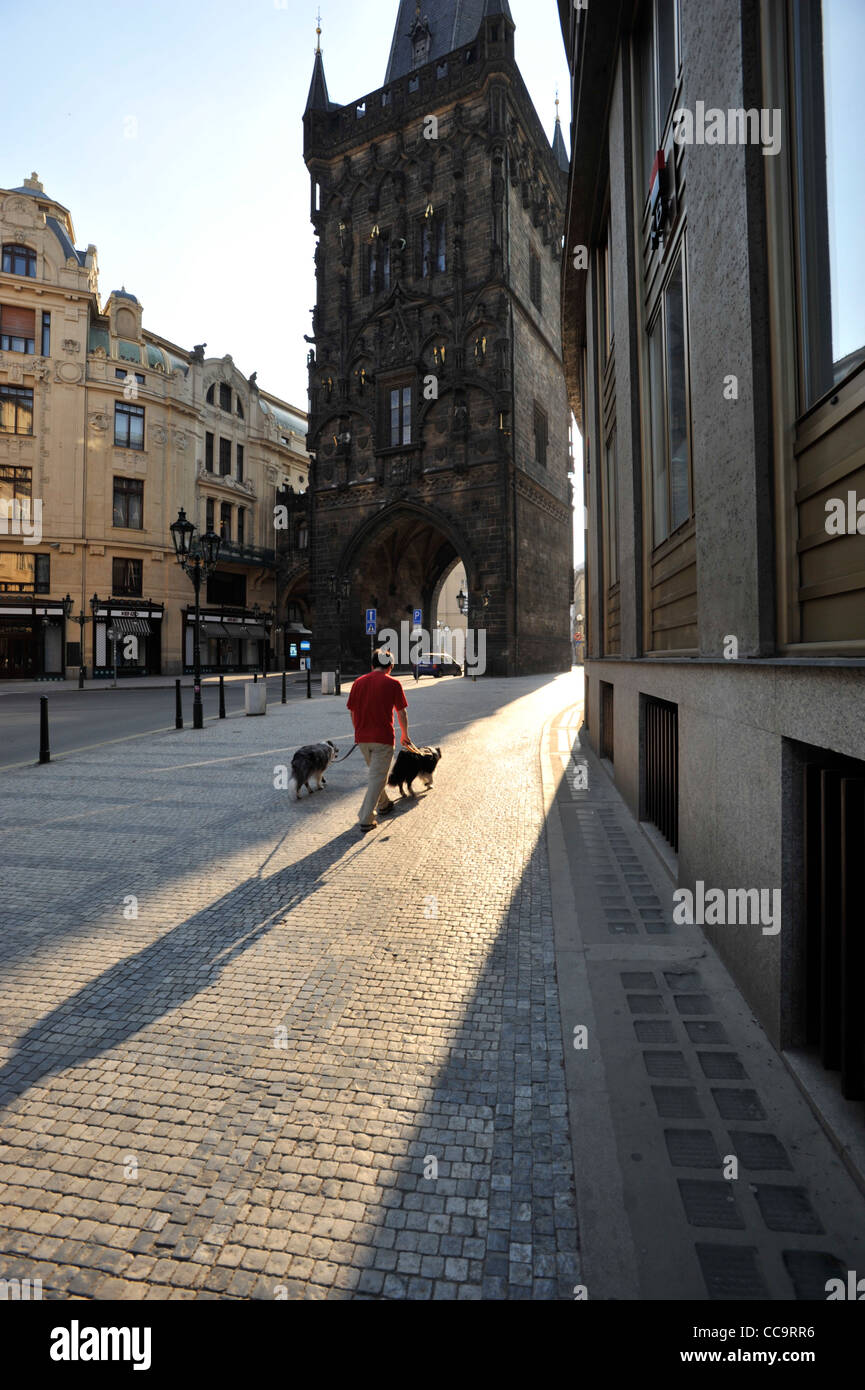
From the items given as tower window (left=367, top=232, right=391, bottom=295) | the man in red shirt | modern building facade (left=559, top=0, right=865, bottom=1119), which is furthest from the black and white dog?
tower window (left=367, top=232, right=391, bottom=295)

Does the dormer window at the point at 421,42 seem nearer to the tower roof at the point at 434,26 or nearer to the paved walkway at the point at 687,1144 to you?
the tower roof at the point at 434,26

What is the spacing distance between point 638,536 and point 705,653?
341 cm

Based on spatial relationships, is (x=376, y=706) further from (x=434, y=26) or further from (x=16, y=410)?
(x=434, y=26)

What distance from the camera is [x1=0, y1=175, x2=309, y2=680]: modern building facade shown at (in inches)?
1448

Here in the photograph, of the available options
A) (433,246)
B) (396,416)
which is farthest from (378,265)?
(396,416)

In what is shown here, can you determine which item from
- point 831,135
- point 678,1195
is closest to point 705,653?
point 831,135

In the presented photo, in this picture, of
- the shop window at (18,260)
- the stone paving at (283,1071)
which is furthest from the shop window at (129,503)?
the stone paving at (283,1071)

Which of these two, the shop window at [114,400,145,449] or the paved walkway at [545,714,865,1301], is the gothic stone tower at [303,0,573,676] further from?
the paved walkway at [545,714,865,1301]

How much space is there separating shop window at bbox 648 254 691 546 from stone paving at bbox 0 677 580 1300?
335 cm

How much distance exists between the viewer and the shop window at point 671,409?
5.84 m

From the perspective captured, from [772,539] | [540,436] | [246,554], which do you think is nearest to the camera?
[772,539]

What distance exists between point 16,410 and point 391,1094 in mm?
44768

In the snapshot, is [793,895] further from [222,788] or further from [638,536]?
[222,788]

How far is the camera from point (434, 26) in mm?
40281
